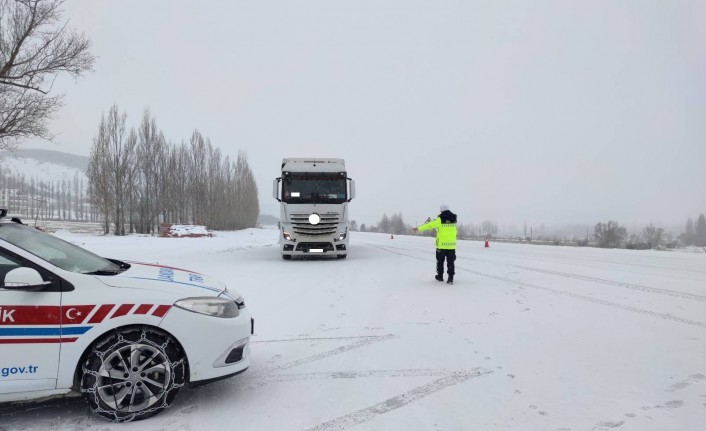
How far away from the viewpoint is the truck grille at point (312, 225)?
14.0 metres

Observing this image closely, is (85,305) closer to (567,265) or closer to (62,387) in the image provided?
(62,387)

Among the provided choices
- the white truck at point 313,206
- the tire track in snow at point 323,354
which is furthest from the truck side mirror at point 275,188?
the tire track in snow at point 323,354

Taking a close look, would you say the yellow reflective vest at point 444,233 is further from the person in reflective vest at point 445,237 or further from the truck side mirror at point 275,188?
the truck side mirror at point 275,188

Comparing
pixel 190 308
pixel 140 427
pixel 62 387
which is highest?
pixel 190 308

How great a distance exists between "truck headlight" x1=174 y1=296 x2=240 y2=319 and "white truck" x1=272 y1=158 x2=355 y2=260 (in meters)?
10.6

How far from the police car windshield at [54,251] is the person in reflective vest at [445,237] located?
7058mm

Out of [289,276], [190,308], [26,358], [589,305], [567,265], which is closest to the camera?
[26,358]

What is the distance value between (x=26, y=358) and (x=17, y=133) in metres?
16.9

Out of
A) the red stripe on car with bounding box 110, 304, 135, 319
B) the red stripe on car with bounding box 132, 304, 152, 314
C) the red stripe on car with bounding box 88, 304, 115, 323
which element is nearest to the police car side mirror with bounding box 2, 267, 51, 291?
the red stripe on car with bounding box 88, 304, 115, 323

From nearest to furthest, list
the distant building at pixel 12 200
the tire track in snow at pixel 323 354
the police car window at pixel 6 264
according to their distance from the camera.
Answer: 1. the police car window at pixel 6 264
2. the tire track in snow at pixel 323 354
3. the distant building at pixel 12 200

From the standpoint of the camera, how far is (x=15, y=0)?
48.6ft

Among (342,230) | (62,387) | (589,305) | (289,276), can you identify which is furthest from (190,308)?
(342,230)

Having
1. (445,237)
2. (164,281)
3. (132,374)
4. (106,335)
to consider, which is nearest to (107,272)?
(164,281)

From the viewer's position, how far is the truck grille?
1403 cm
